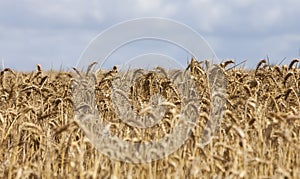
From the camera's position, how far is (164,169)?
4621 mm

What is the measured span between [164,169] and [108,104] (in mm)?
2624

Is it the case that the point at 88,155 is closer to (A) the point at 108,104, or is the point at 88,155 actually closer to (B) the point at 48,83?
(A) the point at 108,104

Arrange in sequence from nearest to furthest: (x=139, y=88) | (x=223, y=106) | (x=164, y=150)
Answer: (x=164, y=150)
(x=223, y=106)
(x=139, y=88)

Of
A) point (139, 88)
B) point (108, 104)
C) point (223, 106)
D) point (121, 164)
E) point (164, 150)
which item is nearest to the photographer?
point (164, 150)

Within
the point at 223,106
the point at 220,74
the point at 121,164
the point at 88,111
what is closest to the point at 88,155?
the point at 121,164

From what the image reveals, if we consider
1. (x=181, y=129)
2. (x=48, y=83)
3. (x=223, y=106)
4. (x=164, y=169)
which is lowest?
(x=164, y=169)

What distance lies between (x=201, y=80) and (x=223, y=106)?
4.01 ft

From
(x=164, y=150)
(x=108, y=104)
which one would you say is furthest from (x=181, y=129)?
(x=108, y=104)

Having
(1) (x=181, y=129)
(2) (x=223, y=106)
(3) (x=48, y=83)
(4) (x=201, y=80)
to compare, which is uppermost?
(3) (x=48, y=83)

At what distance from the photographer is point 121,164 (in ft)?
16.5

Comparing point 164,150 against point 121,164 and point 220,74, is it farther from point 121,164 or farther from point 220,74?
point 220,74

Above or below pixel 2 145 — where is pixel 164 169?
below

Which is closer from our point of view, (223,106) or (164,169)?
(164,169)

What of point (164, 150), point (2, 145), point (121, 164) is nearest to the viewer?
point (164, 150)
